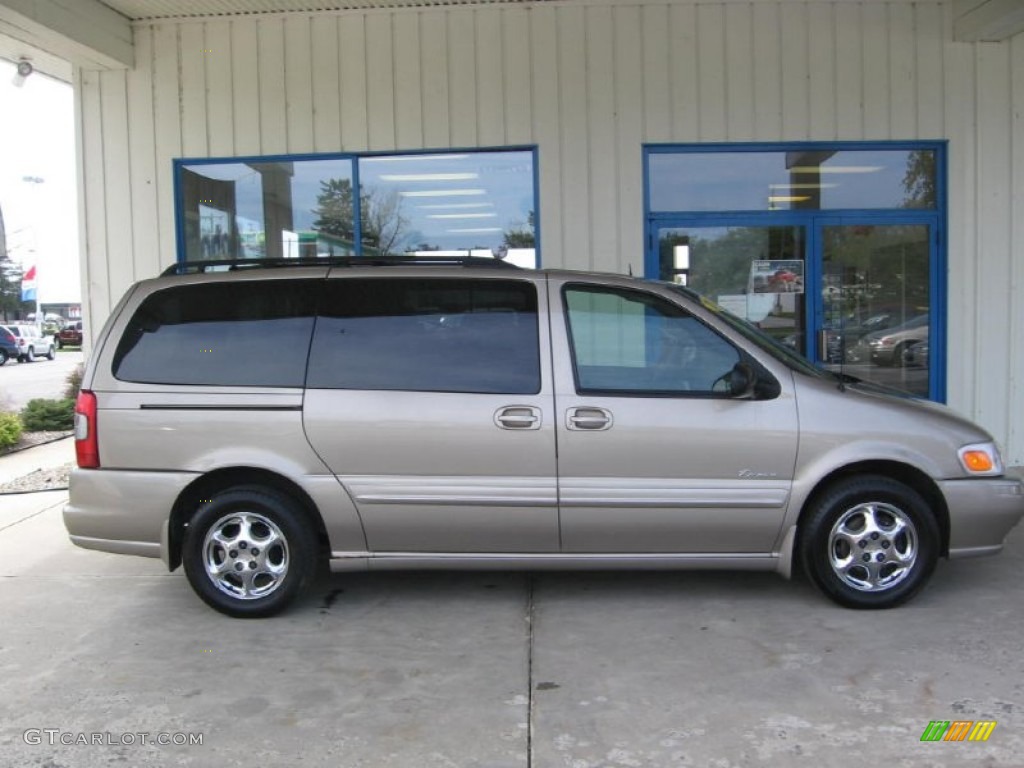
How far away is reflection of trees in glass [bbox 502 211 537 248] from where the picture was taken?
8.41 metres

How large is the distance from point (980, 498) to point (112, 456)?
4606 millimetres

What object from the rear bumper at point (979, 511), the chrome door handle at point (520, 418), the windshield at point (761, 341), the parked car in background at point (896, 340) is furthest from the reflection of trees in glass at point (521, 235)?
the rear bumper at point (979, 511)

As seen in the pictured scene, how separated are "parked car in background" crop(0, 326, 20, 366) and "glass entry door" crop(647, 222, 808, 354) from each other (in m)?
40.3

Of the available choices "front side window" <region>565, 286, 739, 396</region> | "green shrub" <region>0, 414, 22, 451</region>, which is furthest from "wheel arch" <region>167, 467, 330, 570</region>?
"green shrub" <region>0, 414, 22, 451</region>

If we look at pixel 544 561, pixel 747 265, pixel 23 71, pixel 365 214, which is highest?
pixel 23 71

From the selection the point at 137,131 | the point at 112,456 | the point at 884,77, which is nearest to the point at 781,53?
the point at 884,77

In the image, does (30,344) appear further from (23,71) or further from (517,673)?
(517,673)

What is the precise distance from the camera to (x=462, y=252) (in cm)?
859

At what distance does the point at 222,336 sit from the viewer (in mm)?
4789

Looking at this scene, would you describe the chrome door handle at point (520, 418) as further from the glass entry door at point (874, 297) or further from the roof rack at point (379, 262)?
the glass entry door at point (874, 297)

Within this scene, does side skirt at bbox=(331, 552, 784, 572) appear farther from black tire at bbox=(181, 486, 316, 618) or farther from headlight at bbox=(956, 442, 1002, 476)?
headlight at bbox=(956, 442, 1002, 476)

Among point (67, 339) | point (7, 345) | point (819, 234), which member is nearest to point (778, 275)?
point (819, 234)

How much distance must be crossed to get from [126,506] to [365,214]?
4.61m

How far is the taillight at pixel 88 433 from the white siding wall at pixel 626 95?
4.40 meters
